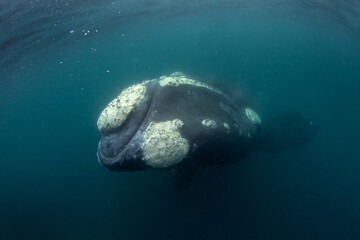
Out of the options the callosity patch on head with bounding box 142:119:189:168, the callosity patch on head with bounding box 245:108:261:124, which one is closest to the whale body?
the callosity patch on head with bounding box 142:119:189:168

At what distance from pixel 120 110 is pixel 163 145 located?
147 cm

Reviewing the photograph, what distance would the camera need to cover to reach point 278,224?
11.0 m

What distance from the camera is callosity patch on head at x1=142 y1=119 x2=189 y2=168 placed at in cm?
566

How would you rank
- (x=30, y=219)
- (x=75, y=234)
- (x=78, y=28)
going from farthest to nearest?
1. (x=78, y=28)
2. (x=30, y=219)
3. (x=75, y=234)

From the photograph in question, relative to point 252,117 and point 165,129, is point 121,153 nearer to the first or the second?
point 165,129

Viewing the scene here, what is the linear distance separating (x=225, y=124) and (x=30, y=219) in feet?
53.3

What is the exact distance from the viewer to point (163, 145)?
18.6 ft

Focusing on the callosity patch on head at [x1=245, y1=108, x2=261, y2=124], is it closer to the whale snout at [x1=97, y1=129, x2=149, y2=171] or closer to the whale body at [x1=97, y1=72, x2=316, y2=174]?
the whale body at [x1=97, y1=72, x2=316, y2=174]

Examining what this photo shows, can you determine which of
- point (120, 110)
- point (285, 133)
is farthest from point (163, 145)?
point (285, 133)

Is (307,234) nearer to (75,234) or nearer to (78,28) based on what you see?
(75,234)

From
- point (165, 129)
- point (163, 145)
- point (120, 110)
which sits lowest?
point (163, 145)

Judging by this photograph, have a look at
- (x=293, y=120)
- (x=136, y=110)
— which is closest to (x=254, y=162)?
(x=293, y=120)

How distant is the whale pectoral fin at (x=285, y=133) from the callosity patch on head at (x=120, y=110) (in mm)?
6742

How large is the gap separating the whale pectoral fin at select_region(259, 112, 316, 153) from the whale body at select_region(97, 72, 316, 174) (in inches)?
176
